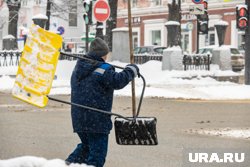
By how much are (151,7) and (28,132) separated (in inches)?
1830

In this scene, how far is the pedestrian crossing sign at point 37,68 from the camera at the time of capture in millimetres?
5668

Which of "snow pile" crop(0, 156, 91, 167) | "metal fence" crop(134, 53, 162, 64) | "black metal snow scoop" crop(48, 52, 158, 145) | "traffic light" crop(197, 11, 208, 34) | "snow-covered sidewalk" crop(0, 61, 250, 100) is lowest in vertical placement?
"snow-covered sidewalk" crop(0, 61, 250, 100)

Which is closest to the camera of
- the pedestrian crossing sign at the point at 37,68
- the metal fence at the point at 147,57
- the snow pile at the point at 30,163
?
the pedestrian crossing sign at the point at 37,68

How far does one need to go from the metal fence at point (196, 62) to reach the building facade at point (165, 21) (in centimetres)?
1979

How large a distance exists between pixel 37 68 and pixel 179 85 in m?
16.2

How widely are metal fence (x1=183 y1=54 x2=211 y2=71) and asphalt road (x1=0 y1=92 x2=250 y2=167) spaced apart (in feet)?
28.7

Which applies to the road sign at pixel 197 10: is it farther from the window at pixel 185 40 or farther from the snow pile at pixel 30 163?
the window at pixel 185 40

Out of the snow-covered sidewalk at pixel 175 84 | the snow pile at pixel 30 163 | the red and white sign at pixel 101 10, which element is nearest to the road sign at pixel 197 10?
the snow-covered sidewalk at pixel 175 84

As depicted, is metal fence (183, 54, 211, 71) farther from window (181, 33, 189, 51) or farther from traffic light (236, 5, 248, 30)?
window (181, 33, 189, 51)

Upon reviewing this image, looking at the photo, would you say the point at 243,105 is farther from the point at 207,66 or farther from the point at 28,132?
the point at 207,66

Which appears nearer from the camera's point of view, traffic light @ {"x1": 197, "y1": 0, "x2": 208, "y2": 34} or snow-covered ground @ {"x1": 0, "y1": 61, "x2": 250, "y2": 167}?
snow-covered ground @ {"x1": 0, "y1": 61, "x2": 250, "y2": 167}

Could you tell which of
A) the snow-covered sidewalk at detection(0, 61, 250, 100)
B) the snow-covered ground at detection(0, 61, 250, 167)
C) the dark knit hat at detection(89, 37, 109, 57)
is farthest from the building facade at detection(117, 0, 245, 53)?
the dark knit hat at detection(89, 37, 109, 57)

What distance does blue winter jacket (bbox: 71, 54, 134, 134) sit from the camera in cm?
581

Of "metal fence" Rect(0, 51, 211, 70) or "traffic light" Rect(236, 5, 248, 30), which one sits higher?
"traffic light" Rect(236, 5, 248, 30)
